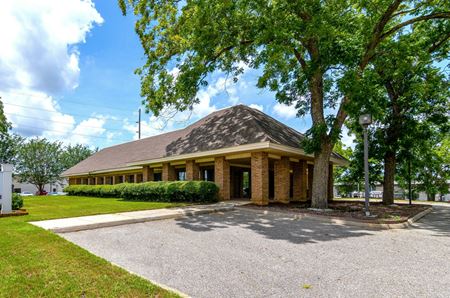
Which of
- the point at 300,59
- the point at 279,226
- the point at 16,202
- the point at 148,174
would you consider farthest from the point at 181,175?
the point at 279,226

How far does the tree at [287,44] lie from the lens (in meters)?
11.8

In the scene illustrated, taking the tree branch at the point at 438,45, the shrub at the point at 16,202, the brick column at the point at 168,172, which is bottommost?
the shrub at the point at 16,202

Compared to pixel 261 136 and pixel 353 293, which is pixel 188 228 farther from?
pixel 261 136

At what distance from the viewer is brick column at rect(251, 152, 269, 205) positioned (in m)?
14.8

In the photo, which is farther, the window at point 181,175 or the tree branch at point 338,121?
the window at point 181,175

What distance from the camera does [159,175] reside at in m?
24.6

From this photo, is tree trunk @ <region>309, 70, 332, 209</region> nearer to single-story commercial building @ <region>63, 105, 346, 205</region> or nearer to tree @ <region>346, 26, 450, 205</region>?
single-story commercial building @ <region>63, 105, 346, 205</region>

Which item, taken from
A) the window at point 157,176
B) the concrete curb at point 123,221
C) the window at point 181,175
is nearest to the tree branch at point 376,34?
the concrete curb at point 123,221

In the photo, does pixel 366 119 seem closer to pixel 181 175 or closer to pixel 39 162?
pixel 181 175

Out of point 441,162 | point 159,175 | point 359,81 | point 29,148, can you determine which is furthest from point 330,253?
point 29,148

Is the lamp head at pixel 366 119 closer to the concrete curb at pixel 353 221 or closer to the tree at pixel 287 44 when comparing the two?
the tree at pixel 287 44

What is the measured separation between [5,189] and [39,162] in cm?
4169

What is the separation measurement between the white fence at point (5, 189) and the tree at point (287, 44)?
720 cm

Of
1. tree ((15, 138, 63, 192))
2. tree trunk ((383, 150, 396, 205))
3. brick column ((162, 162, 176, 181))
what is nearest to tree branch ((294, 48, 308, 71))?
tree trunk ((383, 150, 396, 205))
